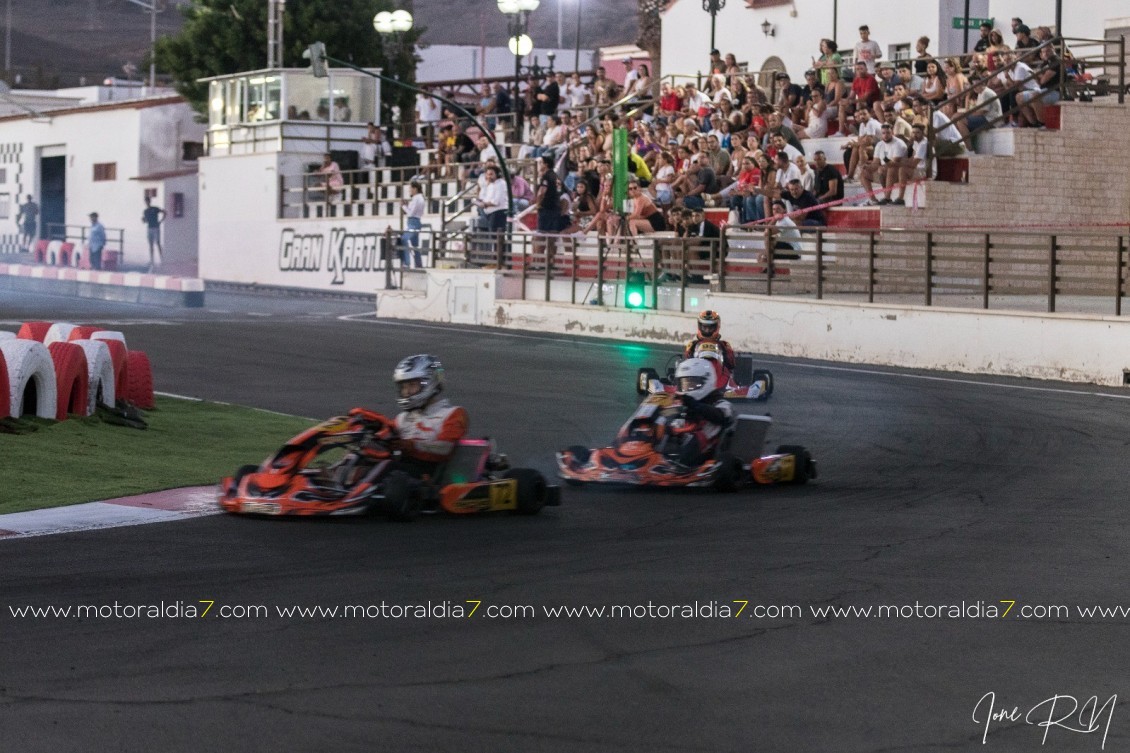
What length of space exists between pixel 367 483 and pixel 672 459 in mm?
2563

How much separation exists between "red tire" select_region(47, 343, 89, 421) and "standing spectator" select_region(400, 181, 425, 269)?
65.8 feet

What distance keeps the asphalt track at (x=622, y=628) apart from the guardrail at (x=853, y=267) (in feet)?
23.9

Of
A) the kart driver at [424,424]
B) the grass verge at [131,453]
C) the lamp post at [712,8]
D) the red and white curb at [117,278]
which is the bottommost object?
the grass verge at [131,453]

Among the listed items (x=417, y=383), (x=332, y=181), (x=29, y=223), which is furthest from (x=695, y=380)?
(x=29, y=223)

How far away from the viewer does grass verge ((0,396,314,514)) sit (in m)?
11.4

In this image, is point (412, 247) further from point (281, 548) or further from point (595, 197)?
point (281, 548)

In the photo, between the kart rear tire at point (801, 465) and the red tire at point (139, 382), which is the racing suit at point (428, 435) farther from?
the red tire at point (139, 382)

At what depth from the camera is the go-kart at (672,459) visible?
12.1m

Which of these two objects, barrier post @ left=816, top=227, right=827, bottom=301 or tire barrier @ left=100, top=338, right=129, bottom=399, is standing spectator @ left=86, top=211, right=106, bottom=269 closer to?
barrier post @ left=816, top=227, right=827, bottom=301

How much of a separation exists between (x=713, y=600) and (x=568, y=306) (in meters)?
21.4

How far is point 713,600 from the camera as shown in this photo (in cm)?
799

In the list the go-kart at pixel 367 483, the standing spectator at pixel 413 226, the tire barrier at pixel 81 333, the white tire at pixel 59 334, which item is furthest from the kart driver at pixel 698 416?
the standing spectator at pixel 413 226

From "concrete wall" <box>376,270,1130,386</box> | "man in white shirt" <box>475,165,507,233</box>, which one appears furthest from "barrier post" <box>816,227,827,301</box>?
"man in white shirt" <box>475,165,507,233</box>

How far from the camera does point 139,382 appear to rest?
53.1ft
